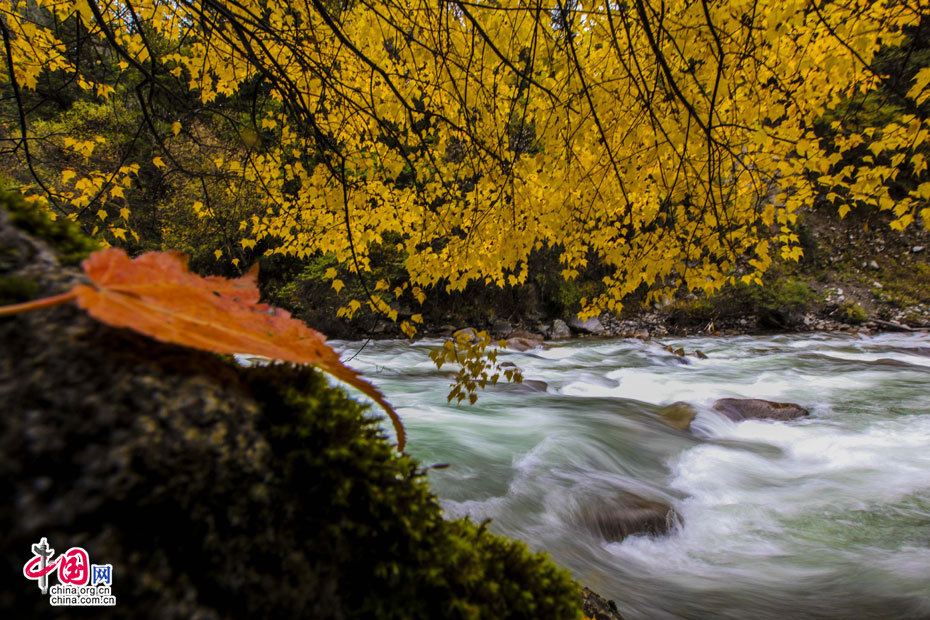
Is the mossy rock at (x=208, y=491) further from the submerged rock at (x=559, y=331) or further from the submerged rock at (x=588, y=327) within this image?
the submerged rock at (x=588, y=327)

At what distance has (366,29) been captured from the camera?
3.15 metres

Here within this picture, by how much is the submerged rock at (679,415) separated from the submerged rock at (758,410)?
38cm

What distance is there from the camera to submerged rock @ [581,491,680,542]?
11.5 feet

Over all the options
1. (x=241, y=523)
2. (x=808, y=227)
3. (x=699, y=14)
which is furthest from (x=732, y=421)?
(x=808, y=227)

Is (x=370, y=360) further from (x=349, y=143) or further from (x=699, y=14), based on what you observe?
(x=699, y=14)

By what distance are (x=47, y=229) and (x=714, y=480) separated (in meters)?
5.25

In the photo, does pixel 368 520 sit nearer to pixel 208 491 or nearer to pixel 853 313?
pixel 208 491

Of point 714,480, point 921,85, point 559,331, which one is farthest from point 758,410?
point 559,331

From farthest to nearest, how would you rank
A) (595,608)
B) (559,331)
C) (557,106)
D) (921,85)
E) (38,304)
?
(559,331) → (557,106) → (921,85) → (595,608) → (38,304)

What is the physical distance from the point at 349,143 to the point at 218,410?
146 inches

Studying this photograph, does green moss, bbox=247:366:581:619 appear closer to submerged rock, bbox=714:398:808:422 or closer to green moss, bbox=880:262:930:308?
submerged rock, bbox=714:398:808:422

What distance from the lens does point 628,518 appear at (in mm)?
3607

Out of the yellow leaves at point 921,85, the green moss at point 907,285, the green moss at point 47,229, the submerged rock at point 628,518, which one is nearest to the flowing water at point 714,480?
the submerged rock at point 628,518

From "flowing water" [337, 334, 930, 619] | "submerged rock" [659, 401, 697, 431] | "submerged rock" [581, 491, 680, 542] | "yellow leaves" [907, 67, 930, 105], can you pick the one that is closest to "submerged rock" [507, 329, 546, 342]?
"flowing water" [337, 334, 930, 619]
